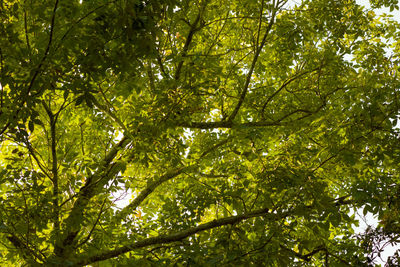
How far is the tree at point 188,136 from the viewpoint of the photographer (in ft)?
11.5

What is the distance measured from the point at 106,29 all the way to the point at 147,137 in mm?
1869

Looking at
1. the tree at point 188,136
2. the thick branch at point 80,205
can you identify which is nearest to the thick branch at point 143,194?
the tree at point 188,136

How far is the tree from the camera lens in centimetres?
351

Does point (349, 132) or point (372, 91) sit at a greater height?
point (372, 91)

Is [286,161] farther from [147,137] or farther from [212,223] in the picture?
[147,137]

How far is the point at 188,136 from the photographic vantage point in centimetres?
880

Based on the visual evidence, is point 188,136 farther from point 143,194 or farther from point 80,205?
point 80,205

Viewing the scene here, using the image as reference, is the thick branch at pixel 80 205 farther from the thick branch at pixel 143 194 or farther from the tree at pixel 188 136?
the thick branch at pixel 143 194

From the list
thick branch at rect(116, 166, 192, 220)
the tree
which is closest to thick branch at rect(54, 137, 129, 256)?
the tree

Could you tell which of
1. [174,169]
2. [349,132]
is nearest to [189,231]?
[174,169]

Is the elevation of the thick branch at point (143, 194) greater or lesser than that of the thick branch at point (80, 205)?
greater

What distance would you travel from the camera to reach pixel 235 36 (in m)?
8.07

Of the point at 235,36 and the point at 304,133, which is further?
the point at 235,36

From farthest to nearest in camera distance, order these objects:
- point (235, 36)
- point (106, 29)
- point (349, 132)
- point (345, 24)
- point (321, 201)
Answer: point (235, 36), point (345, 24), point (349, 132), point (321, 201), point (106, 29)
